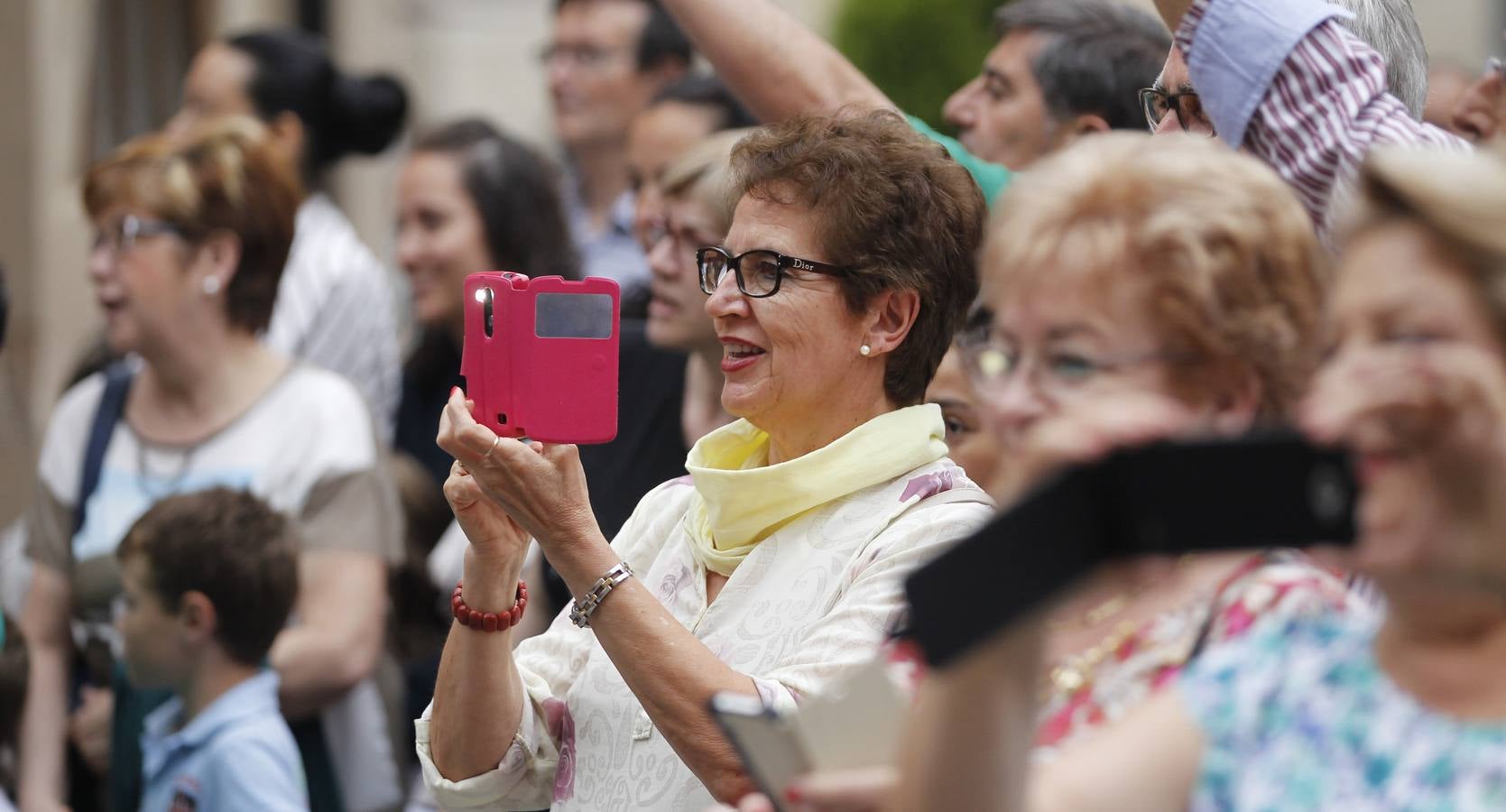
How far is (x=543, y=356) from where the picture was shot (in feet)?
9.02

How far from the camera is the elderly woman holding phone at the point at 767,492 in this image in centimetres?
268

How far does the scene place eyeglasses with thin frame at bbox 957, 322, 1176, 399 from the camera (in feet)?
5.69

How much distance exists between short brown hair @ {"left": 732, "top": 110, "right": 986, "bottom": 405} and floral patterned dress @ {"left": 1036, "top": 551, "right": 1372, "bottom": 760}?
3.52ft

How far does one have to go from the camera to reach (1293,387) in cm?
181

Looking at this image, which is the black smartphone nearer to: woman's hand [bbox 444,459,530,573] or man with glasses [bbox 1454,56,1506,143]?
woman's hand [bbox 444,459,530,573]

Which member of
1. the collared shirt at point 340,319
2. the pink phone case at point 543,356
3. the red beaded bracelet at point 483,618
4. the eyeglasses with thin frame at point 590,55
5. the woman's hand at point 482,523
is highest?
the pink phone case at point 543,356

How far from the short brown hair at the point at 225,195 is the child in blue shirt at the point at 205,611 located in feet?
2.89

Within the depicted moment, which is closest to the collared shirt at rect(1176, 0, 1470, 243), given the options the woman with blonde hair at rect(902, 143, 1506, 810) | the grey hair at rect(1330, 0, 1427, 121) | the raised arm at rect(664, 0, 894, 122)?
the grey hair at rect(1330, 0, 1427, 121)

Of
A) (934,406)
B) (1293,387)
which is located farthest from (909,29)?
(1293,387)

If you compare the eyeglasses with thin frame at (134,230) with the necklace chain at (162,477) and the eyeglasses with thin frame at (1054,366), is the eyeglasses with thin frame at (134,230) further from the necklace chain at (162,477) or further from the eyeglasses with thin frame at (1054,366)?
the eyeglasses with thin frame at (1054,366)

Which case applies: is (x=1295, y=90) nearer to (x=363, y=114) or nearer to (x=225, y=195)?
(x=225, y=195)

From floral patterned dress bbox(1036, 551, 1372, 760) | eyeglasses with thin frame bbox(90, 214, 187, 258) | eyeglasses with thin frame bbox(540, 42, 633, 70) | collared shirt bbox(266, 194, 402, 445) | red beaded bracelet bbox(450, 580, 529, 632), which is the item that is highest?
floral patterned dress bbox(1036, 551, 1372, 760)

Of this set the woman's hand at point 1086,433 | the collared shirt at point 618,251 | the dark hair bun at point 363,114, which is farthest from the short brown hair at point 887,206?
the dark hair bun at point 363,114

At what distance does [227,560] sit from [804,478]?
173cm
